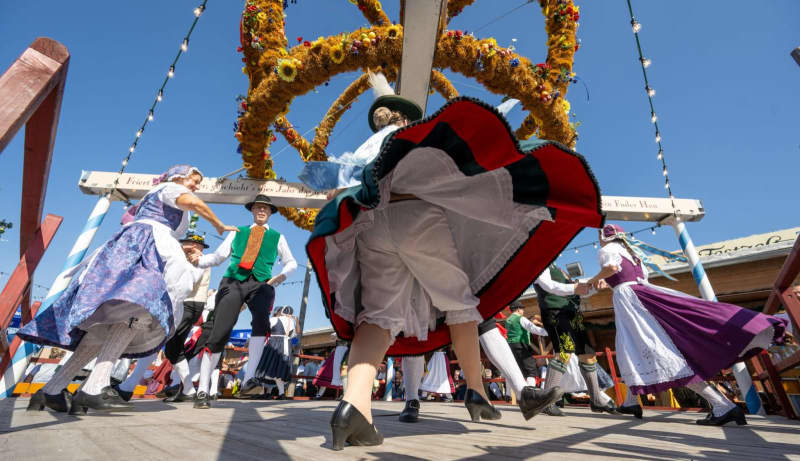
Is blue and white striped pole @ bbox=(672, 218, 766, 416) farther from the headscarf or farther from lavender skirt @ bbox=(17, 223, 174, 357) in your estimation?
the headscarf

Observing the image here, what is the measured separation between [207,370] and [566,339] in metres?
3.44

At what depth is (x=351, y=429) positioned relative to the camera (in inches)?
45.4

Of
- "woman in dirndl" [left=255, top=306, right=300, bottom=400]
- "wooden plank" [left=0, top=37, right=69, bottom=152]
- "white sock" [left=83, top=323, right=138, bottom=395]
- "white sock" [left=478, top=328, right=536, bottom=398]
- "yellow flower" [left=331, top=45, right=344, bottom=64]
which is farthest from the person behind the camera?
"woman in dirndl" [left=255, top=306, right=300, bottom=400]

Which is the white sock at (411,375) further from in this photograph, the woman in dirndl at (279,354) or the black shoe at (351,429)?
the woman in dirndl at (279,354)

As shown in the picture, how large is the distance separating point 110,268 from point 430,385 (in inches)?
146

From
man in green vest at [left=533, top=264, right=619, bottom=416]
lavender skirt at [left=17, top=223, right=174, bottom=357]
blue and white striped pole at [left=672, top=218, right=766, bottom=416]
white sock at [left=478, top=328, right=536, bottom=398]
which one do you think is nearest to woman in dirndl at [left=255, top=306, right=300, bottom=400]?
lavender skirt at [left=17, top=223, right=174, bottom=357]

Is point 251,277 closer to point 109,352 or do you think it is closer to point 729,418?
point 109,352

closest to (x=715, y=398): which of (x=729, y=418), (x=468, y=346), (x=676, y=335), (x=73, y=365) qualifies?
(x=729, y=418)

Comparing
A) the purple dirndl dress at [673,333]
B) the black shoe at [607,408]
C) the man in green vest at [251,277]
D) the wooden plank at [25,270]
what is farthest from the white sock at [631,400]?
the wooden plank at [25,270]

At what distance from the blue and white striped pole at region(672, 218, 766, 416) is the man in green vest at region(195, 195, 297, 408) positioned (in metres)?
4.14

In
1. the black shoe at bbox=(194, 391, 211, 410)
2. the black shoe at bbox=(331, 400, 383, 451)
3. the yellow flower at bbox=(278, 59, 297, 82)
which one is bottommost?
the black shoe at bbox=(194, 391, 211, 410)

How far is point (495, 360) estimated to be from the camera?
6.41 feet

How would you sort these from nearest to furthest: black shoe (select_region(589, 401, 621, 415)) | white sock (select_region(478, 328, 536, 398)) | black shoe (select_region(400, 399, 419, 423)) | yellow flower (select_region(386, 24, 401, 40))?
white sock (select_region(478, 328, 536, 398)) → black shoe (select_region(400, 399, 419, 423)) → black shoe (select_region(589, 401, 621, 415)) → yellow flower (select_region(386, 24, 401, 40))

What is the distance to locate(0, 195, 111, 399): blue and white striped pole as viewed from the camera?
3.58 m
